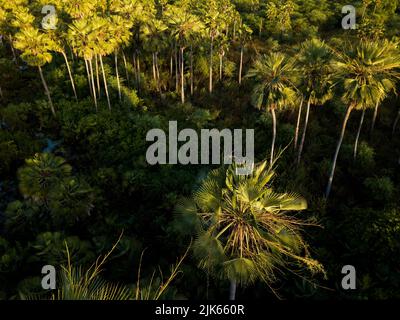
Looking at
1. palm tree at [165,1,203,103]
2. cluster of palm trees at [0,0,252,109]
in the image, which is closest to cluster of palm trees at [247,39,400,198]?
palm tree at [165,1,203,103]

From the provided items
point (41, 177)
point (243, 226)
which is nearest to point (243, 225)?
point (243, 226)

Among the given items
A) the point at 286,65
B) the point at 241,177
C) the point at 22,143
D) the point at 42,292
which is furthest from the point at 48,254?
the point at 286,65

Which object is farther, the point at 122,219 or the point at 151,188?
the point at 151,188

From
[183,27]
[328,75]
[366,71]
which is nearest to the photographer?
[366,71]

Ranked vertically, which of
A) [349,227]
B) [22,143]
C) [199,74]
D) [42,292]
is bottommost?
[42,292]

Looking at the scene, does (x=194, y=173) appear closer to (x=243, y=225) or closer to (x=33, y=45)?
(x=243, y=225)

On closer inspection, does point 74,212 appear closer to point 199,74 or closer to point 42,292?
point 42,292
